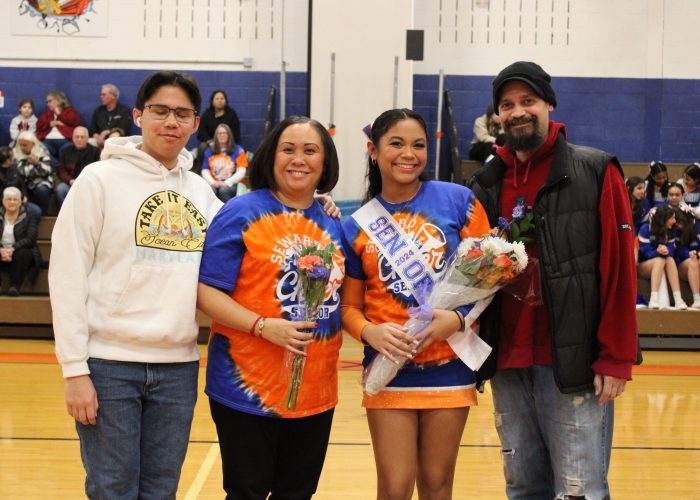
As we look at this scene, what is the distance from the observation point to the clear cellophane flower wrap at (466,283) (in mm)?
2438

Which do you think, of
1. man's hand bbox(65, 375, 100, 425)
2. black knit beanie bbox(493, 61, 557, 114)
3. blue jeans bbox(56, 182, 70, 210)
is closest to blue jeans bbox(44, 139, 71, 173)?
blue jeans bbox(56, 182, 70, 210)

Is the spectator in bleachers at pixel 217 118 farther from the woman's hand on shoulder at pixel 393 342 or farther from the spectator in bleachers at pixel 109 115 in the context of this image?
the woman's hand on shoulder at pixel 393 342

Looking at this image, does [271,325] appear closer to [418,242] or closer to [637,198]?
[418,242]

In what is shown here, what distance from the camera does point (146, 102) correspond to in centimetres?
246

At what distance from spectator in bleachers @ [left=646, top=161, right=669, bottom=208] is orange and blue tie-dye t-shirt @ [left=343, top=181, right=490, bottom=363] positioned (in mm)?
7200

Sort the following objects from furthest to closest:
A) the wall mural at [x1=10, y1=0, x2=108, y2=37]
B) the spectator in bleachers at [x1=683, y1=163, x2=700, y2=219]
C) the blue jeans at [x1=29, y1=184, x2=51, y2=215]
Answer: the wall mural at [x1=10, y1=0, x2=108, y2=37]
the blue jeans at [x1=29, y1=184, x2=51, y2=215]
the spectator in bleachers at [x1=683, y1=163, x2=700, y2=219]

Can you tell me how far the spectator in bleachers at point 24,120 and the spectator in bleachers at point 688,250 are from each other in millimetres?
7731

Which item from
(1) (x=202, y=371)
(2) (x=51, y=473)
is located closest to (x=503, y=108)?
(2) (x=51, y=473)

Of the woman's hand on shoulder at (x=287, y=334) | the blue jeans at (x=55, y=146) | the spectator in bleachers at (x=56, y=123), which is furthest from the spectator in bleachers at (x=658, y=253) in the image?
the spectator in bleachers at (x=56, y=123)

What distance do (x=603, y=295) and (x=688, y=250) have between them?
21.1ft

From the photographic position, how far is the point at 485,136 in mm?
10312

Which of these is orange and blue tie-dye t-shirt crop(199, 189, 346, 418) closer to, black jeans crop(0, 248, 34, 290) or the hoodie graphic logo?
the hoodie graphic logo

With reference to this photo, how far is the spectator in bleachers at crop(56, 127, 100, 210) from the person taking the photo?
9.62 m

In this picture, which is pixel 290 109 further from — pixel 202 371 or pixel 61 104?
pixel 202 371
